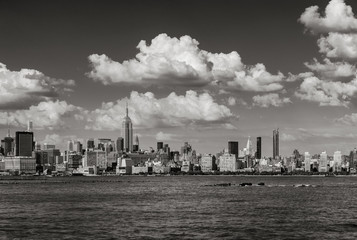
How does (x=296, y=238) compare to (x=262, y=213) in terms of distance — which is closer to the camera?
(x=296, y=238)

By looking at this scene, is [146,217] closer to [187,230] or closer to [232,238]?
[187,230]

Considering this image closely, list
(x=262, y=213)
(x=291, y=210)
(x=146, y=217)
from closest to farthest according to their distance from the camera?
(x=146, y=217)
(x=262, y=213)
(x=291, y=210)

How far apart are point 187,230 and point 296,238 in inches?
532

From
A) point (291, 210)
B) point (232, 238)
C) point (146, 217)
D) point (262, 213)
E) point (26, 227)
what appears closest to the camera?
point (232, 238)

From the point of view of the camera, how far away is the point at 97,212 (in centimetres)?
9912

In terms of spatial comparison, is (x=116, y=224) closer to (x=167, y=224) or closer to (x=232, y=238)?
(x=167, y=224)

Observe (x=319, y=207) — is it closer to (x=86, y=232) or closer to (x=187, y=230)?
(x=187, y=230)

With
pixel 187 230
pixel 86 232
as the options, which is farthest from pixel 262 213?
pixel 86 232

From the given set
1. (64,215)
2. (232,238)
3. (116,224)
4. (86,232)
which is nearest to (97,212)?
(64,215)

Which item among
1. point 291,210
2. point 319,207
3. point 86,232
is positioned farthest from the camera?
point 319,207

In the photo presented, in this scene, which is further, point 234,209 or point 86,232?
point 234,209

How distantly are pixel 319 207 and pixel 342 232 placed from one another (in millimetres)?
37463

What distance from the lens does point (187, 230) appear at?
74.4m

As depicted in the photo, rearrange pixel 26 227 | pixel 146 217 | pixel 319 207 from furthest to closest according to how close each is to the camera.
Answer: pixel 319 207, pixel 146 217, pixel 26 227
